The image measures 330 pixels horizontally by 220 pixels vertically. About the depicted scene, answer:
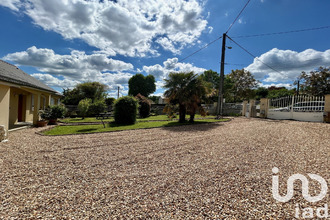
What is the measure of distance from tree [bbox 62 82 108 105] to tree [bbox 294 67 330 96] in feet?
100

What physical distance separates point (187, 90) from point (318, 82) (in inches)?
914

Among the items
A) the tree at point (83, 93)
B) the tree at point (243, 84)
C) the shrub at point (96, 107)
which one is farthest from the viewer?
the tree at point (243, 84)

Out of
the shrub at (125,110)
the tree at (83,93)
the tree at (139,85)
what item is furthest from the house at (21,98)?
the tree at (139,85)

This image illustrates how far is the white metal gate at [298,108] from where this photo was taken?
10.1 meters

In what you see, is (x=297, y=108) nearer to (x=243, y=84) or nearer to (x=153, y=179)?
(x=153, y=179)

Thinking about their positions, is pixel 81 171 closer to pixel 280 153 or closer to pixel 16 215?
pixel 16 215

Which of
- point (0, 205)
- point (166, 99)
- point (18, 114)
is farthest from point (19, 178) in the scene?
point (18, 114)

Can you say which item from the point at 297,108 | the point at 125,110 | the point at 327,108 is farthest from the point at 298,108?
the point at 125,110

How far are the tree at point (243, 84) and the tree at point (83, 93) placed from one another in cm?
2615

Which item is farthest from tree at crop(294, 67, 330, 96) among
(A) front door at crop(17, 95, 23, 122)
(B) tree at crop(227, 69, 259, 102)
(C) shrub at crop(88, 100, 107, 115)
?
(A) front door at crop(17, 95, 23, 122)

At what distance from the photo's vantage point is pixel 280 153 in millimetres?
4453

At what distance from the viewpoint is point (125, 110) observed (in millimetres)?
11000

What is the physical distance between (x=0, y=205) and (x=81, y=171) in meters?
1.30

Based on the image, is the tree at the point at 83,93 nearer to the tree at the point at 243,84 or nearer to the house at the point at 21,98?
the house at the point at 21,98
